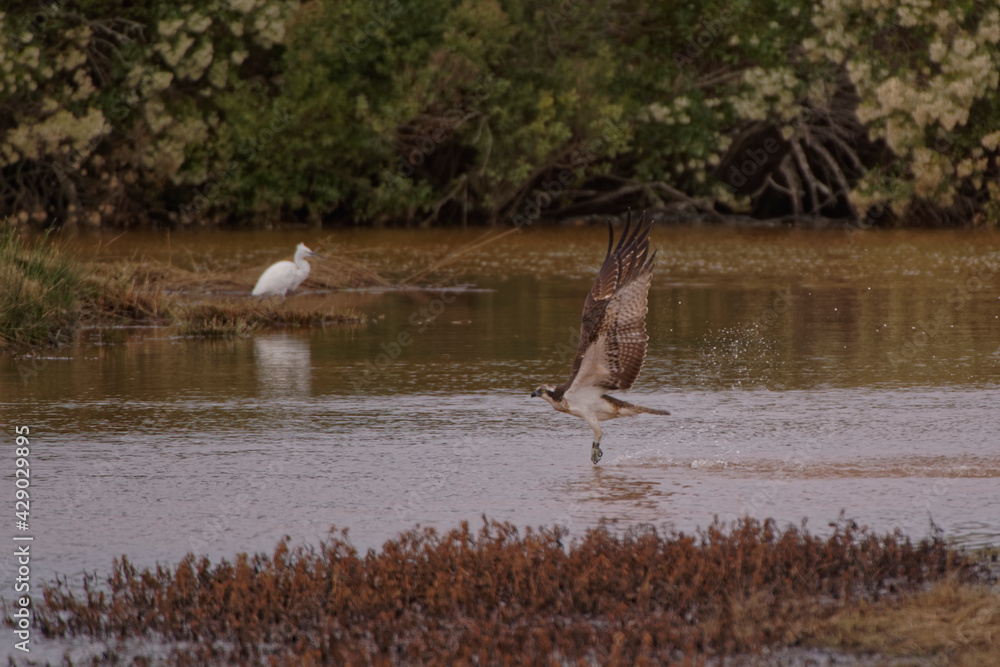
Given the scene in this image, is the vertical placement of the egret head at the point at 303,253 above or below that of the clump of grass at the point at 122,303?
above

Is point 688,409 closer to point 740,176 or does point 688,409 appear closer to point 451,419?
point 451,419

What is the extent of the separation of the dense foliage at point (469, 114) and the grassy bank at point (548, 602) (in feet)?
92.9

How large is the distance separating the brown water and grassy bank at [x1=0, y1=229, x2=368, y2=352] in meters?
0.43

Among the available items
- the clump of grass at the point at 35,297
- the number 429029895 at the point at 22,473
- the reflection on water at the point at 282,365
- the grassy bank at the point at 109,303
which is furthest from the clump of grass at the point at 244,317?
the number 429029895 at the point at 22,473

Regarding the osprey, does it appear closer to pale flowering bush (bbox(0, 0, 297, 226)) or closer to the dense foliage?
the dense foliage

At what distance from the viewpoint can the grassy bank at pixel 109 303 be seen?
14258 millimetres

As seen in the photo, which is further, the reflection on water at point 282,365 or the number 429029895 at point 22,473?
the reflection on water at point 282,365

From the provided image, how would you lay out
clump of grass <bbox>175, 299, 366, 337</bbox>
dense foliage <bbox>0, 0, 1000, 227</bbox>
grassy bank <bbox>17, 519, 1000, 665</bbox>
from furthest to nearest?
1. dense foliage <bbox>0, 0, 1000, 227</bbox>
2. clump of grass <bbox>175, 299, 366, 337</bbox>
3. grassy bank <bbox>17, 519, 1000, 665</bbox>

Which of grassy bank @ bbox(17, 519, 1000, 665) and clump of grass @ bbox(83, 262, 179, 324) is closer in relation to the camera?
grassy bank @ bbox(17, 519, 1000, 665)

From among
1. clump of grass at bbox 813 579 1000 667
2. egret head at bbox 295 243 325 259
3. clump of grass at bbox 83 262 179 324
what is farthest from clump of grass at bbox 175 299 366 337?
clump of grass at bbox 813 579 1000 667

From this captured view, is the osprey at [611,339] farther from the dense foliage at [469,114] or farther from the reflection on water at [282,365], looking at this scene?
the dense foliage at [469,114]

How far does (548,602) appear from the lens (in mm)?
6129

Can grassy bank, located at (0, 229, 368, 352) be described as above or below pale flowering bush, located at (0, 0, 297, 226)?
below

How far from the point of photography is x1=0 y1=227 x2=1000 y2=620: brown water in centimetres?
771
